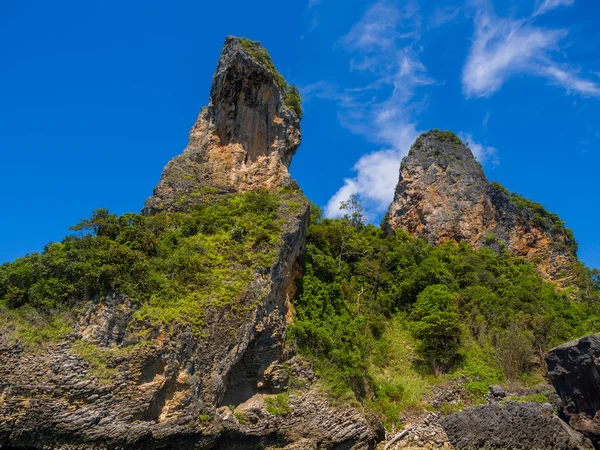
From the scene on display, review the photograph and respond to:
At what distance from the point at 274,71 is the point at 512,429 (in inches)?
851

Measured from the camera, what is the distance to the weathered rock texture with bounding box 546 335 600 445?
1764cm

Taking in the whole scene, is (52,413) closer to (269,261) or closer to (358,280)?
(269,261)

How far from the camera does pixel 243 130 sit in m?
25.4

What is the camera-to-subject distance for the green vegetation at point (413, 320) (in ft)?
64.7

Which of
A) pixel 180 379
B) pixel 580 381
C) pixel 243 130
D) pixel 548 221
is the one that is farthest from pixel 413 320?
pixel 548 221

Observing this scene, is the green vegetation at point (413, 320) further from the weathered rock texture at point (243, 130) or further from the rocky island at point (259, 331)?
the weathered rock texture at point (243, 130)

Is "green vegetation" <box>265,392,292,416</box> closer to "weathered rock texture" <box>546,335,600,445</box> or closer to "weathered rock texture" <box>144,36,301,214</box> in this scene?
"weathered rock texture" <box>144,36,301,214</box>

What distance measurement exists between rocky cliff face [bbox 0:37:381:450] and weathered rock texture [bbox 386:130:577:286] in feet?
70.9

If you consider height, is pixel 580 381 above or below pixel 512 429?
above

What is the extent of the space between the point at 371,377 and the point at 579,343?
8570 mm

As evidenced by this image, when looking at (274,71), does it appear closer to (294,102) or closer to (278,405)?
(294,102)

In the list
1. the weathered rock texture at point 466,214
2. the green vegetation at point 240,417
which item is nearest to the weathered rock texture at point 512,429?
the green vegetation at point 240,417

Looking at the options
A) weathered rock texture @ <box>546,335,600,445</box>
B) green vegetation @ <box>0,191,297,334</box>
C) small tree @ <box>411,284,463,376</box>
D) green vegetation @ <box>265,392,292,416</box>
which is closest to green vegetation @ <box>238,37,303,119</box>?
green vegetation @ <box>0,191,297,334</box>

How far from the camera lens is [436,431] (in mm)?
18984
